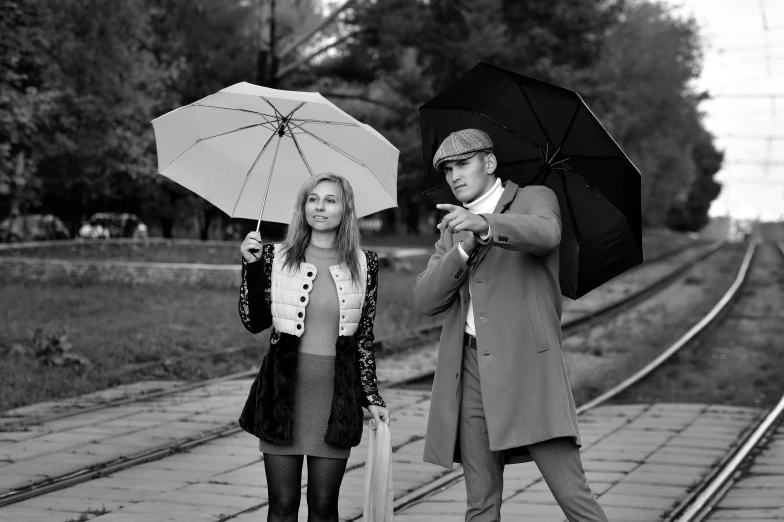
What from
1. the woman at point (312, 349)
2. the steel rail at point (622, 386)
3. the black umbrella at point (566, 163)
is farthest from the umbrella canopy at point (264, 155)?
the steel rail at point (622, 386)

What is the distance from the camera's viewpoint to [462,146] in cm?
445

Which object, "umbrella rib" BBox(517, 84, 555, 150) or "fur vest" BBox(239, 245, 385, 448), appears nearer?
"fur vest" BBox(239, 245, 385, 448)

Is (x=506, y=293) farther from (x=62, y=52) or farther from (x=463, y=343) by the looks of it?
(x=62, y=52)

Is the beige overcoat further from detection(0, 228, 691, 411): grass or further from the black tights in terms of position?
detection(0, 228, 691, 411): grass

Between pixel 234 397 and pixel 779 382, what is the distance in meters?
6.67

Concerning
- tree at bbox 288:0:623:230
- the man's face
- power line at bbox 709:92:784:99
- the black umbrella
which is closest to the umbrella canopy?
the black umbrella

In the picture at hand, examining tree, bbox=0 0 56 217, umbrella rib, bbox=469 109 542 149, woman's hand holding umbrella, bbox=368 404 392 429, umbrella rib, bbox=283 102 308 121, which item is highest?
tree, bbox=0 0 56 217

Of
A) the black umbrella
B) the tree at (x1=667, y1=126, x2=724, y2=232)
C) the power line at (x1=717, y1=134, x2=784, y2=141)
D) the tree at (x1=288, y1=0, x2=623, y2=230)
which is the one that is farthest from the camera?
the tree at (x1=667, y1=126, x2=724, y2=232)

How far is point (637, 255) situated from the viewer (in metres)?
4.93

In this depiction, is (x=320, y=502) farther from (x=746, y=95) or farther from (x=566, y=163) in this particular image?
(x=746, y=95)

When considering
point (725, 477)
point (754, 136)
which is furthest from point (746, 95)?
point (725, 477)

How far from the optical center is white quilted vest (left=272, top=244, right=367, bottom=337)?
15.0 ft

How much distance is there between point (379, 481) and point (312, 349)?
1.89 feet

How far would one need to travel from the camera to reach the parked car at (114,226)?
4041 cm
